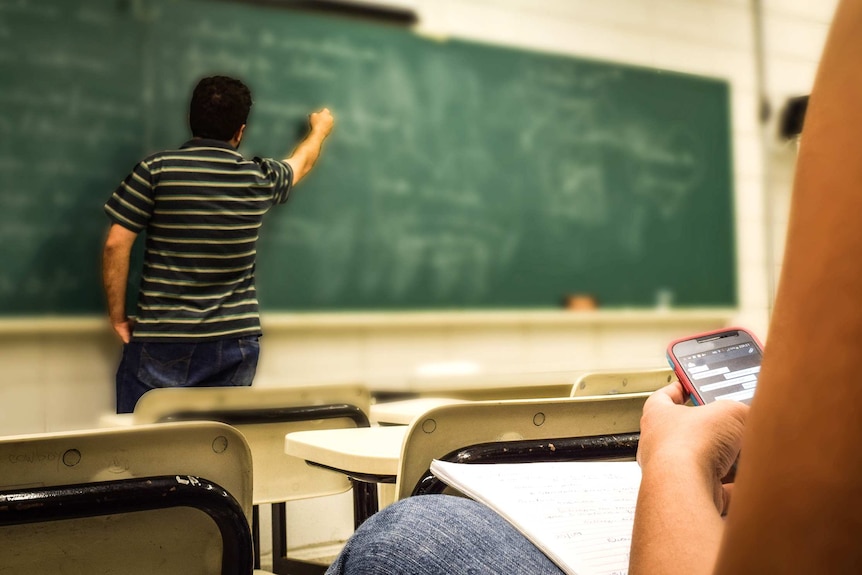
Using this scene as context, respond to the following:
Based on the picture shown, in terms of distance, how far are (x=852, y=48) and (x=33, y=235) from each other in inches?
117

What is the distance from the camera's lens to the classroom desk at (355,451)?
132 centimetres

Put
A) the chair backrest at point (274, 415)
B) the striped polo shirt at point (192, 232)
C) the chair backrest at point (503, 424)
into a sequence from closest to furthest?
1. the chair backrest at point (503, 424)
2. the chair backrest at point (274, 415)
3. the striped polo shirt at point (192, 232)

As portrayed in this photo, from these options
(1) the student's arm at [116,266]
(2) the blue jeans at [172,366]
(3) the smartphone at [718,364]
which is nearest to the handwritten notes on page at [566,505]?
(3) the smartphone at [718,364]

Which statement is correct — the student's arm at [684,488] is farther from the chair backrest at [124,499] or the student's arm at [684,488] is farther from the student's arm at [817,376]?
the chair backrest at [124,499]

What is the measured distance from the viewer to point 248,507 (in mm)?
1010

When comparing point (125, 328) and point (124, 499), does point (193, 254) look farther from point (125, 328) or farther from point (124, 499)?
point (124, 499)

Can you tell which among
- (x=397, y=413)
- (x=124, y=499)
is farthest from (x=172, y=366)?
(x=124, y=499)

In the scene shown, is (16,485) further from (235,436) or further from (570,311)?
(570,311)

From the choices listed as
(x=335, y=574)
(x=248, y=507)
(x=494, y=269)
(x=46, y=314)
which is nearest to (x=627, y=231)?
(x=494, y=269)

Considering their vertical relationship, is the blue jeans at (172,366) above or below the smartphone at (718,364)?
below

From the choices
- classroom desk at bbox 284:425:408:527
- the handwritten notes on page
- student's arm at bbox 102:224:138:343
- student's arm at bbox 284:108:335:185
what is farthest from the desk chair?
student's arm at bbox 284:108:335:185

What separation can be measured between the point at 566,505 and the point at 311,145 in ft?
8.92

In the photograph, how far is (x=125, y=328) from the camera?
2.74 metres

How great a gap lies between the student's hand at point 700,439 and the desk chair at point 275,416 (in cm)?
139
